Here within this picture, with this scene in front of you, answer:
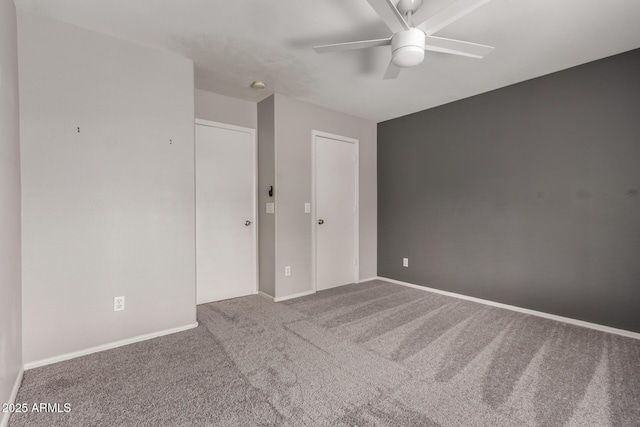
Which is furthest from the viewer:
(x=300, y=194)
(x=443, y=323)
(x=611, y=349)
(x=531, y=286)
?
(x=300, y=194)

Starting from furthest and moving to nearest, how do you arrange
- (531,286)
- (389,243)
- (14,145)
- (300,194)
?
1. (389,243)
2. (300,194)
3. (531,286)
4. (14,145)

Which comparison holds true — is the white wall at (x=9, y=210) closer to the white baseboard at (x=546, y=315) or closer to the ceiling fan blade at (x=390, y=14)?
the ceiling fan blade at (x=390, y=14)

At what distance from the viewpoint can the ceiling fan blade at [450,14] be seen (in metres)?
1.63

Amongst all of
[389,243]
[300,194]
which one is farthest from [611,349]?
[300,194]

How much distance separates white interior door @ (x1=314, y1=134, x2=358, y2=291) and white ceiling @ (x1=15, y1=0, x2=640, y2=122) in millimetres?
1015

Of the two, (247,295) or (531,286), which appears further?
(247,295)

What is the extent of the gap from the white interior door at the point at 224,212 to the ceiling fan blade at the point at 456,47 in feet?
8.11

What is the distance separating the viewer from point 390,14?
1.75 meters

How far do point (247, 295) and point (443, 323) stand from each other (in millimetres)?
2336

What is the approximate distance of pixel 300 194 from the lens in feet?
12.6

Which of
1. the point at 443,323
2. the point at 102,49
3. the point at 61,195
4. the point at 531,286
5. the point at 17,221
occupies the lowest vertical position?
the point at 443,323

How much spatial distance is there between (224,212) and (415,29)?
277 cm

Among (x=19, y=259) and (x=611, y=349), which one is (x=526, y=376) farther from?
(x=19, y=259)

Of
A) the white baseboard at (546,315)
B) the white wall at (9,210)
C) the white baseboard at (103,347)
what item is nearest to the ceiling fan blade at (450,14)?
the white wall at (9,210)
